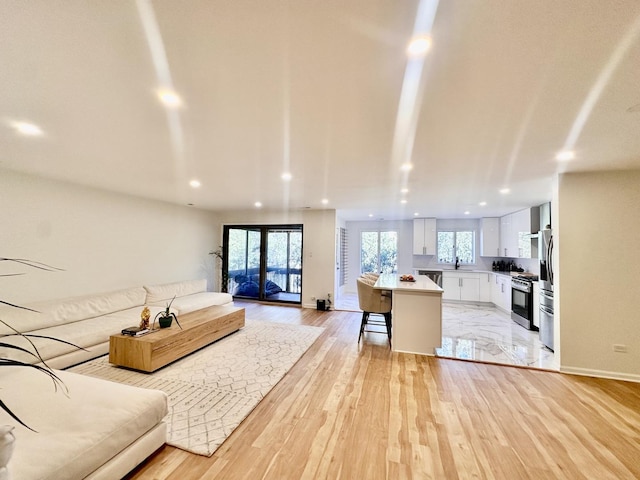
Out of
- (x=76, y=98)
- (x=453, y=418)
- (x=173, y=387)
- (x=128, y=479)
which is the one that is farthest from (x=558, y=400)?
(x=76, y=98)

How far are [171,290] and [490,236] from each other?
8058 mm

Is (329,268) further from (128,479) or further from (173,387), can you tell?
(128,479)

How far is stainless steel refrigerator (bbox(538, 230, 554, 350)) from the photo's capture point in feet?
13.3

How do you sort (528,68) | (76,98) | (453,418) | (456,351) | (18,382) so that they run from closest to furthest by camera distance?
(528,68), (76,98), (18,382), (453,418), (456,351)

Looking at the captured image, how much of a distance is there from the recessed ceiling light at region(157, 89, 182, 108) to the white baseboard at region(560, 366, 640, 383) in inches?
195

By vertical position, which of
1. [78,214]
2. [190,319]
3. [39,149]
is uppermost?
[39,149]

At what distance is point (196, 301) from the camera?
5.20 meters

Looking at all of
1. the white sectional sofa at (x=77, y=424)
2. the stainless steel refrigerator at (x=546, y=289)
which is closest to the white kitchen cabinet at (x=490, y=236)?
the stainless steel refrigerator at (x=546, y=289)

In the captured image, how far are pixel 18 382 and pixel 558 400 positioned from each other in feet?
15.7

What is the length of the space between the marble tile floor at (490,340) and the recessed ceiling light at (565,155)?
8.31 feet

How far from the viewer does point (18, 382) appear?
2018 millimetres

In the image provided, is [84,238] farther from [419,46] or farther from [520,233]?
[520,233]

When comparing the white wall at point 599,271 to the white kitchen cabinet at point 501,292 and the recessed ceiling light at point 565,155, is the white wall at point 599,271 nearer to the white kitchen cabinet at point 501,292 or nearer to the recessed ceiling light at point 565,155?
the recessed ceiling light at point 565,155

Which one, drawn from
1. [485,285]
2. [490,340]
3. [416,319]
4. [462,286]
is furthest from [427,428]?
[485,285]
